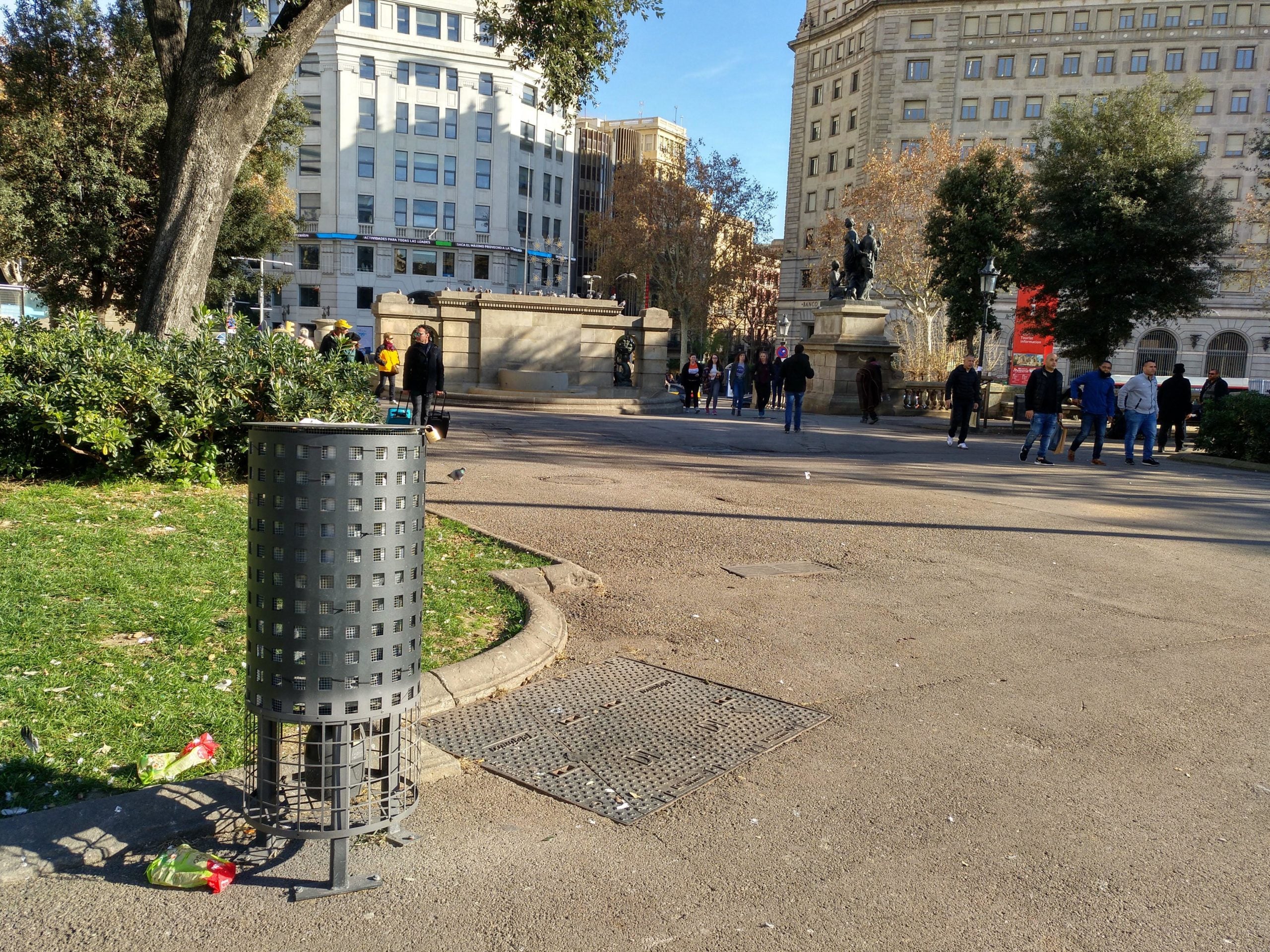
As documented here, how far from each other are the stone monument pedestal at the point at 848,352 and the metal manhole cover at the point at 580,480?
52.2 ft

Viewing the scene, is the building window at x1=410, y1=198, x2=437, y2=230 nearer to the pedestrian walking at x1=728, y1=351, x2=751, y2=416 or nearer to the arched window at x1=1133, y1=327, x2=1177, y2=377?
the pedestrian walking at x1=728, y1=351, x2=751, y2=416

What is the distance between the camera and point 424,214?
70.6 m

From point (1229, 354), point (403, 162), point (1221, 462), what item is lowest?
point (1221, 462)

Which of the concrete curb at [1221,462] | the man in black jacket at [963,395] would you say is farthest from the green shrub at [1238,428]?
the man in black jacket at [963,395]

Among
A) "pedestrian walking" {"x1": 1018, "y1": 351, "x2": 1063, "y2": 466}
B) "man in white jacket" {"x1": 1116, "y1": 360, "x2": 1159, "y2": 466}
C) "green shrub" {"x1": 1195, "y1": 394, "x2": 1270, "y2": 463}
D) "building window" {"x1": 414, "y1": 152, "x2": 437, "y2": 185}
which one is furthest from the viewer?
"building window" {"x1": 414, "y1": 152, "x2": 437, "y2": 185}

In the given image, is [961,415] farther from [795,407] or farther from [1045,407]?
[795,407]

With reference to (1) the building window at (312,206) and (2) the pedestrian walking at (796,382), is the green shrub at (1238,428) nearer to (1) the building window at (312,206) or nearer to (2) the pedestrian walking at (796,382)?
(2) the pedestrian walking at (796,382)

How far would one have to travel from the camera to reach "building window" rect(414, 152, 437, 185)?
2758 inches

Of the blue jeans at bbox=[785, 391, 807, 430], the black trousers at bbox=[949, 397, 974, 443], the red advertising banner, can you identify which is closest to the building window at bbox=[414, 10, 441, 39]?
the red advertising banner

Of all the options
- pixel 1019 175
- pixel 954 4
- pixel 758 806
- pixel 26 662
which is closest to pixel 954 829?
pixel 758 806

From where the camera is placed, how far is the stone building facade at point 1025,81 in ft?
204

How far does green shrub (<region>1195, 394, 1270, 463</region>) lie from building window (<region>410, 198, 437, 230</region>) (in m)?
60.9

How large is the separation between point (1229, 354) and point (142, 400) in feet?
232

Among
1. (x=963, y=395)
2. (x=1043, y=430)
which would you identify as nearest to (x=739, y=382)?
(x=963, y=395)
